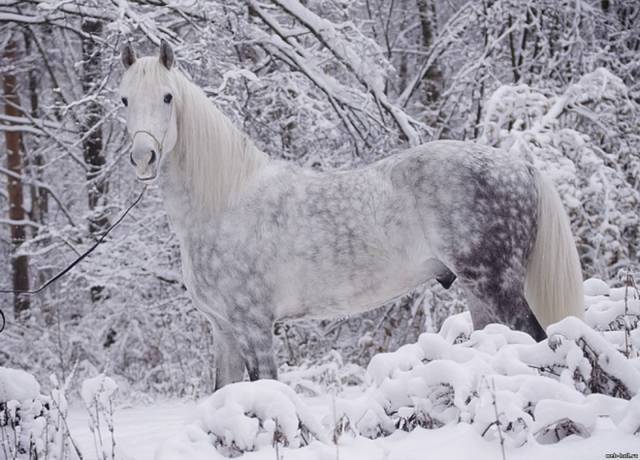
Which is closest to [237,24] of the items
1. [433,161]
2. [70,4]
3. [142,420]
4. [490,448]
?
[70,4]

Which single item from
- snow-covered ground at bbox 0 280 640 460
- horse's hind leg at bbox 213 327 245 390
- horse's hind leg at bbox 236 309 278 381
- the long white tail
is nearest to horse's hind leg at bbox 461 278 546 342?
the long white tail

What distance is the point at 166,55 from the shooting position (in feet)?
12.1

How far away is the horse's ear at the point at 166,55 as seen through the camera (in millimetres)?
3636

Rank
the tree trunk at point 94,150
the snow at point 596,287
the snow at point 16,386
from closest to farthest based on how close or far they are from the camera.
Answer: the snow at point 16,386
the snow at point 596,287
the tree trunk at point 94,150

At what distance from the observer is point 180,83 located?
3781 mm

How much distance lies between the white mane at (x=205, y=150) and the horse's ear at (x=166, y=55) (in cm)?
5

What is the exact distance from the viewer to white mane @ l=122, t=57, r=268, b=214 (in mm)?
3812

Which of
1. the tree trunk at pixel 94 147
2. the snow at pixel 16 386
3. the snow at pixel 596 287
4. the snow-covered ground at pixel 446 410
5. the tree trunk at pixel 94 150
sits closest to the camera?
the snow-covered ground at pixel 446 410

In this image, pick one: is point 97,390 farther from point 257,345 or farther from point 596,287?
point 596,287

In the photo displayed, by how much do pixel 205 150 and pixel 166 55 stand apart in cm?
59

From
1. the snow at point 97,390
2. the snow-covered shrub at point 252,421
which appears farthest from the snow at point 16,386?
the snow-covered shrub at point 252,421

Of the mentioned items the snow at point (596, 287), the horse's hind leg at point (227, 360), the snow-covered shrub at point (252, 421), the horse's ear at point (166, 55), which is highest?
the horse's ear at point (166, 55)

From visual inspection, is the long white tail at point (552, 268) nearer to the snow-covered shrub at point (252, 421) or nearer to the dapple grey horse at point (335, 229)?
the dapple grey horse at point (335, 229)

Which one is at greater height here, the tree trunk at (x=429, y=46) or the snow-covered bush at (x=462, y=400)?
the tree trunk at (x=429, y=46)
